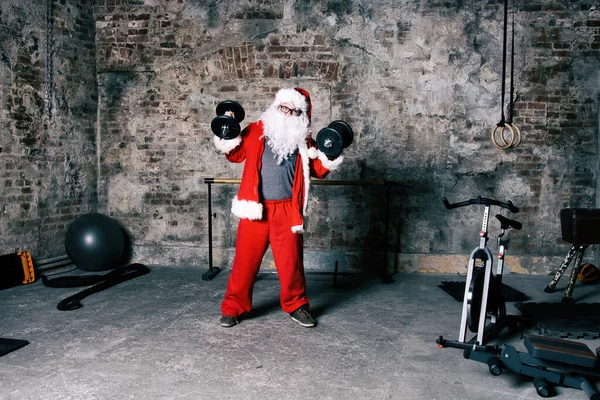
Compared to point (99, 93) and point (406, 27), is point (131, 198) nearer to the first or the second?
point (99, 93)

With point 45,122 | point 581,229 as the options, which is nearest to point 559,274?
point 581,229

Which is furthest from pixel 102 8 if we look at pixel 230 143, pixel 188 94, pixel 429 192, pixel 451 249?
pixel 451 249

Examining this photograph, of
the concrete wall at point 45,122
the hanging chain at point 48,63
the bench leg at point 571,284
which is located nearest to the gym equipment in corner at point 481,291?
the bench leg at point 571,284

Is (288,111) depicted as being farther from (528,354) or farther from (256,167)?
(528,354)

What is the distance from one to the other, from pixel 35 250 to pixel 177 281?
162cm

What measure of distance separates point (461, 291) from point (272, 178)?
234 centimetres

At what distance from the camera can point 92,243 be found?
538 centimetres

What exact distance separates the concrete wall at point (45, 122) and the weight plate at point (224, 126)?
265 centimetres

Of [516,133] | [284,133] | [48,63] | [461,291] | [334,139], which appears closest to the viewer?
[334,139]

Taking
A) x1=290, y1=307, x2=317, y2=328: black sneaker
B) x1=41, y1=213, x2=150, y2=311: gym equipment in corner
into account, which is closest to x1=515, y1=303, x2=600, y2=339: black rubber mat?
x1=290, y1=307, x2=317, y2=328: black sneaker

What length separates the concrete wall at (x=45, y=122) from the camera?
5.07 metres

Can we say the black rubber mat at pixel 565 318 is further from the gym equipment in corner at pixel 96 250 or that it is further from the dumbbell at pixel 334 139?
the gym equipment in corner at pixel 96 250

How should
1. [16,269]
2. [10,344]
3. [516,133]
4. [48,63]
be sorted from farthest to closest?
[516,133] → [48,63] → [16,269] → [10,344]

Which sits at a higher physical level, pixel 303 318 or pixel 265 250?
pixel 265 250
